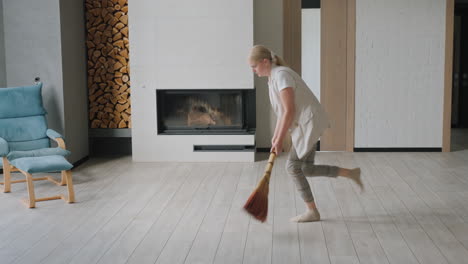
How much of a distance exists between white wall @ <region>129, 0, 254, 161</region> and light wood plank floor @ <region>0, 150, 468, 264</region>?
501mm

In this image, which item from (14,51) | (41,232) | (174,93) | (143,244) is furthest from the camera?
(174,93)

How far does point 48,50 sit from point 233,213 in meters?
2.72

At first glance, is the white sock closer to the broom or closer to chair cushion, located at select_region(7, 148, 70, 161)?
the broom

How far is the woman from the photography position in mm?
3545

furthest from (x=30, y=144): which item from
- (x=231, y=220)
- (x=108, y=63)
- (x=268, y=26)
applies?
(x=268, y=26)

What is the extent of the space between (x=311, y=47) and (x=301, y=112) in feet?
10.3

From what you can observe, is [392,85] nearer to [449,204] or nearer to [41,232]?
[449,204]

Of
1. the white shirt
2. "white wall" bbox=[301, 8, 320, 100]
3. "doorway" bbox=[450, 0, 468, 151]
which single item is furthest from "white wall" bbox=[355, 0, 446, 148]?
the white shirt

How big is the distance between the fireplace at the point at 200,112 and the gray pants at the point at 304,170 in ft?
8.03

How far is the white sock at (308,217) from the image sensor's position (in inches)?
151

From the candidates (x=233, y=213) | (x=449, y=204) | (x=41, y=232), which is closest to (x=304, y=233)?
(x=233, y=213)

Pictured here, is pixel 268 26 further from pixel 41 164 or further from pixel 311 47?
pixel 41 164

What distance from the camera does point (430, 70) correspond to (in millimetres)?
6566

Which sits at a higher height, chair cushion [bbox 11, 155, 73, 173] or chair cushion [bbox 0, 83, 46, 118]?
chair cushion [bbox 0, 83, 46, 118]
